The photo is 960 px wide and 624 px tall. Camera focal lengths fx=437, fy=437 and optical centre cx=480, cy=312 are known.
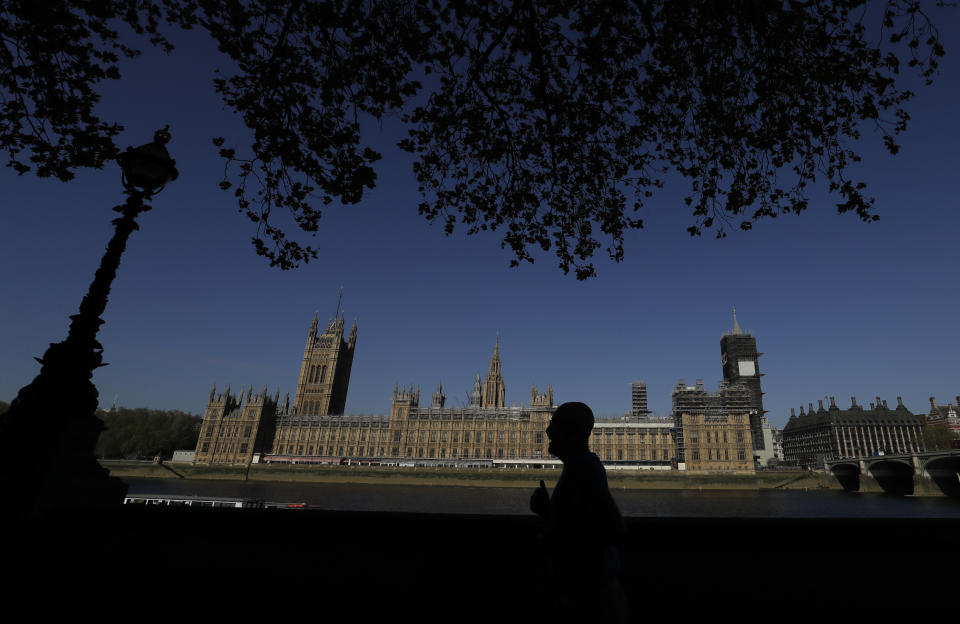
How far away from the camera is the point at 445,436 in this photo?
274 feet

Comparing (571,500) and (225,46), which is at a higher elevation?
(225,46)

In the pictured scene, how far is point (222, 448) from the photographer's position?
8375cm

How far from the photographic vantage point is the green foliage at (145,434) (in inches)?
3334

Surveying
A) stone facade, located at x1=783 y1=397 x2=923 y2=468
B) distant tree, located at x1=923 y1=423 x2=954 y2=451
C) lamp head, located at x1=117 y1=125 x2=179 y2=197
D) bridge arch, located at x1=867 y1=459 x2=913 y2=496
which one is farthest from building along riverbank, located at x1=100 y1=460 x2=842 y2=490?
lamp head, located at x1=117 y1=125 x2=179 y2=197

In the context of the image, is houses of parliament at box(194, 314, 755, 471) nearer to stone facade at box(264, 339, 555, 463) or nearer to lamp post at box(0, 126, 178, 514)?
stone facade at box(264, 339, 555, 463)

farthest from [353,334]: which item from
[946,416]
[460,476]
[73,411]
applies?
[946,416]

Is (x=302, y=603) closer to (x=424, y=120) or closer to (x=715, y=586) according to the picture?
(x=715, y=586)

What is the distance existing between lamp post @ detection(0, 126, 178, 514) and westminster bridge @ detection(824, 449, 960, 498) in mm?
80036

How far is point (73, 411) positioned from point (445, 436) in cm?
8250

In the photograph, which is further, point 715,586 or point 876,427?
point 876,427

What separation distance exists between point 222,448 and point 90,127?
94.6 m

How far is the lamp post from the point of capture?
11.8 ft

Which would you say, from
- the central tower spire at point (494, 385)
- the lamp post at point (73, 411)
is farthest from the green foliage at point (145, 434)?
the lamp post at point (73, 411)

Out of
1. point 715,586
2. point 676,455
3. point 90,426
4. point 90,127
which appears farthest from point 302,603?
point 676,455
